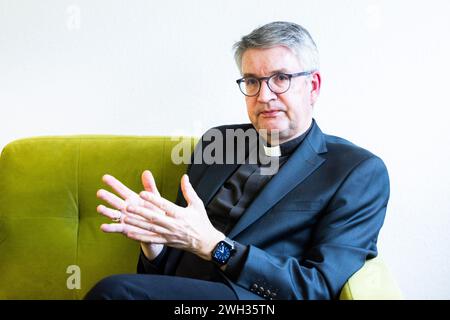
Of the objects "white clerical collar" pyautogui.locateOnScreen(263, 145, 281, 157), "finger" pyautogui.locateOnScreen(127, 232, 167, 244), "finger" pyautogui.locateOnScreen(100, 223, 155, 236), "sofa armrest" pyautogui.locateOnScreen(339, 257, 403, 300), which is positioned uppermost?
"white clerical collar" pyautogui.locateOnScreen(263, 145, 281, 157)

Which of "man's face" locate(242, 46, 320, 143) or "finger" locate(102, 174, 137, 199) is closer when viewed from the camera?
"finger" locate(102, 174, 137, 199)

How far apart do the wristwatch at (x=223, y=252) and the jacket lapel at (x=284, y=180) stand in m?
0.16

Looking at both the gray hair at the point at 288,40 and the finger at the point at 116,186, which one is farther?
the gray hair at the point at 288,40

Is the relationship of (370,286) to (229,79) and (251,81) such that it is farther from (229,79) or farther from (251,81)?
(229,79)

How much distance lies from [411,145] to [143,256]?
965mm

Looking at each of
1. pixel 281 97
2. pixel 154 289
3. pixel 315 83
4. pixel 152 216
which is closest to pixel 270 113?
Answer: pixel 281 97

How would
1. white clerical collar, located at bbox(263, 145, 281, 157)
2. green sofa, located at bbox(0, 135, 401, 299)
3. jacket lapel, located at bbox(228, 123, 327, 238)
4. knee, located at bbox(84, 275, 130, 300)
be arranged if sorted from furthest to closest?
green sofa, located at bbox(0, 135, 401, 299) < white clerical collar, located at bbox(263, 145, 281, 157) < jacket lapel, located at bbox(228, 123, 327, 238) < knee, located at bbox(84, 275, 130, 300)

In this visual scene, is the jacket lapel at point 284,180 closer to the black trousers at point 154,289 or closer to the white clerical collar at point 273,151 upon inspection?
the white clerical collar at point 273,151

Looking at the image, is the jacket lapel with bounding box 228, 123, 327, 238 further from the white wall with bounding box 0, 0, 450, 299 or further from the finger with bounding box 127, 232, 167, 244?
the white wall with bounding box 0, 0, 450, 299

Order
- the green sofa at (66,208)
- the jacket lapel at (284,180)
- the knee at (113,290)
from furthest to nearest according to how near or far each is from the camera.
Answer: the green sofa at (66,208)
the jacket lapel at (284,180)
the knee at (113,290)

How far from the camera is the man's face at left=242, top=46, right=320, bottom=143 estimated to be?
1.57 metres

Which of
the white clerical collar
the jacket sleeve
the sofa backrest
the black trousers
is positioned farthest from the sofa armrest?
the sofa backrest

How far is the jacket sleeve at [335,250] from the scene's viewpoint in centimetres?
134

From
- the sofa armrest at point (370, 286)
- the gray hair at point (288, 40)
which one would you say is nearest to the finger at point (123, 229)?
the sofa armrest at point (370, 286)
